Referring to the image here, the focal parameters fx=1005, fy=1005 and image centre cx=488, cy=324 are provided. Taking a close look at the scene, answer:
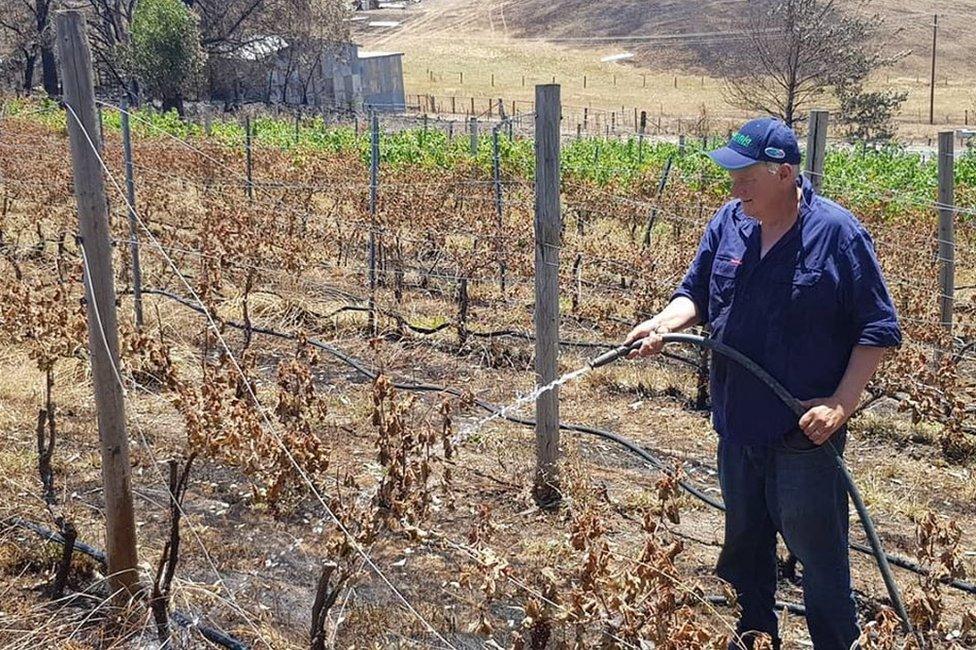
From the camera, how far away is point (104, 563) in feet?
13.2

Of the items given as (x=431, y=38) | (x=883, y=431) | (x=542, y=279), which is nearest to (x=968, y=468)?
(x=883, y=431)

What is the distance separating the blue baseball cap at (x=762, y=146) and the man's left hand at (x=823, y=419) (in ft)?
2.45

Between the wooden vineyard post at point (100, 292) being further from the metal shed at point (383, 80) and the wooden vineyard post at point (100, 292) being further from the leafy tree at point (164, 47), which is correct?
the metal shed at point (383, 80)

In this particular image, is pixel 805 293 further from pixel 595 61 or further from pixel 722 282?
pixel 595 61

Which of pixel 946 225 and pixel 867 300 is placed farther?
pixel 946 225

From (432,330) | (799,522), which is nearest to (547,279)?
(799,522)

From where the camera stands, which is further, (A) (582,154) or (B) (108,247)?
(A) (582,154)

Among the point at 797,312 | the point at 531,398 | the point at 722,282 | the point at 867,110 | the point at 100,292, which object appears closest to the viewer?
the point at 797,312

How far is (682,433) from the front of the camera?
637 centimetres

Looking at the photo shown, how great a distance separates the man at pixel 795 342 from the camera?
118 inches

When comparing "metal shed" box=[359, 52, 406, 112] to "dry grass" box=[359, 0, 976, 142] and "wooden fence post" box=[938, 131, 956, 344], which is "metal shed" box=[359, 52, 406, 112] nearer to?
"dry grass" box=[359, 0, 976, 142]

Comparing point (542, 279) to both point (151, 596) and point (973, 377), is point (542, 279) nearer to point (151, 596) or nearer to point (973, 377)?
point (151, 596)

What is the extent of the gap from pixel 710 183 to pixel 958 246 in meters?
4.72

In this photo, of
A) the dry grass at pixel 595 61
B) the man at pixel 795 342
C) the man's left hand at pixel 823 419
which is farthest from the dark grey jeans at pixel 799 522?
the dry grass at pixel 595 61
